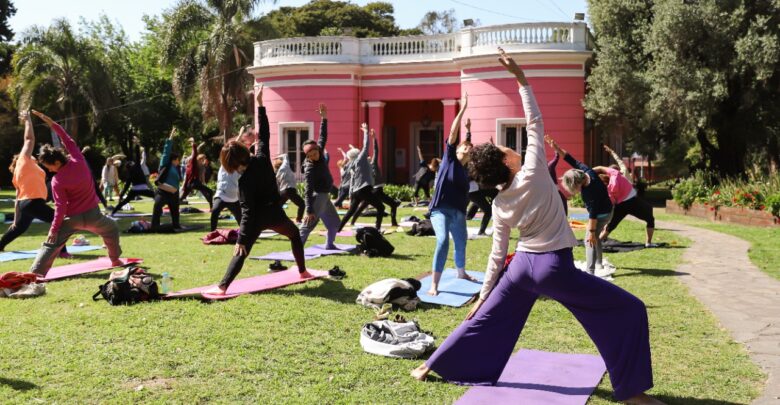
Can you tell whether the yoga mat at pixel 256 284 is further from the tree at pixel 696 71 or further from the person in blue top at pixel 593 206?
the tree at pixel 696 71

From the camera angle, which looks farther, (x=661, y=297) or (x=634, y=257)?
(x=634, y=257)

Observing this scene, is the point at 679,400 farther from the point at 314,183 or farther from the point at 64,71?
the point at 64,71

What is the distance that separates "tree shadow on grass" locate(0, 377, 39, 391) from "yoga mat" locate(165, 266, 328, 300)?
2670 mm

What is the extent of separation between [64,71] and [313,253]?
31354 millimetres

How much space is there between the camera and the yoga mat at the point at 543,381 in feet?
15.6

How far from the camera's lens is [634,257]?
10.9 meters

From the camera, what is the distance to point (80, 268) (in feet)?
31.9

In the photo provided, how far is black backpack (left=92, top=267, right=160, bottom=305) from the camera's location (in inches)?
296

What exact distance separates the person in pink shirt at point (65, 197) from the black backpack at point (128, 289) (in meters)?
1.40

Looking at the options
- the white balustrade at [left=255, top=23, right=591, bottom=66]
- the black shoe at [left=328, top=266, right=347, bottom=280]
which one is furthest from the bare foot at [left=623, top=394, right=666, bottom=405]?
the white balustrade at [left=255, top=23, right=591, bottom=66]

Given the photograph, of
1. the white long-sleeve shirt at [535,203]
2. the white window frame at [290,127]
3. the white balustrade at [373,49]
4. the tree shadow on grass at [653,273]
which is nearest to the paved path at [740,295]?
the tree shadow on grass at [653,273]

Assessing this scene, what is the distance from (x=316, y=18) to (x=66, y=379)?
146 feet

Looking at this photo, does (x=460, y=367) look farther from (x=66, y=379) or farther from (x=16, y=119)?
(x=16, y=119)

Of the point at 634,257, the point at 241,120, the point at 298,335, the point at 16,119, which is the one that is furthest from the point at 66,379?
the point at 16,119
